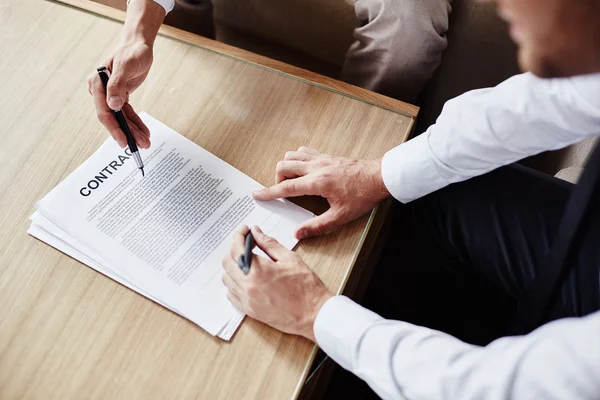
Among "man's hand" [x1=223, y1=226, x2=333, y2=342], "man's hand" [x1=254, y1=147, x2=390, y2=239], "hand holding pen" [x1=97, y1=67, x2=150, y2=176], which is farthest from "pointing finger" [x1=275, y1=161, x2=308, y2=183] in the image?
"hand holding pen" [x1=97, y1=67, x2=150, y2=176]

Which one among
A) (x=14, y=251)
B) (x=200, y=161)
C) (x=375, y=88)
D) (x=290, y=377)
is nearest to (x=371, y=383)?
(x=290, y=377)

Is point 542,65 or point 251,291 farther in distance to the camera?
point 251,291

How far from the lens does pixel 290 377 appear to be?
2.11ft

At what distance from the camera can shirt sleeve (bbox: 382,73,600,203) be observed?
0.72 metres

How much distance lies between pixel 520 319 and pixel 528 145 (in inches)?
10.6

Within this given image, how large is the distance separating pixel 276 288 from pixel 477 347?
264 mm

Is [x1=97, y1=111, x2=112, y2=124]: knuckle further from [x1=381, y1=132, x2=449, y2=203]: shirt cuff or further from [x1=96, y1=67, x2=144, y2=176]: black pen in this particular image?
[x1=381, y1=132, x2=449, y2=203]: shirt cuff

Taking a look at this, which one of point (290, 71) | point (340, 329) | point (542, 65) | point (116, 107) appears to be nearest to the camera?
point (542, 65)

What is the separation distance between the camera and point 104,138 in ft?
2.67

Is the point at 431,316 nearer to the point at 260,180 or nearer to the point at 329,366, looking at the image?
the point at 329,366

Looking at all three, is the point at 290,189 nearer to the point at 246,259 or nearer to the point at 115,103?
the point at 246,259

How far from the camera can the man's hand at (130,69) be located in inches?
30.5

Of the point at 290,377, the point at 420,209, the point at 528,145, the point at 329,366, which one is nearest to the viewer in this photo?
the point at 290,377

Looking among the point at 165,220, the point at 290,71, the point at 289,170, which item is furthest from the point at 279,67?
the point at 165,220
